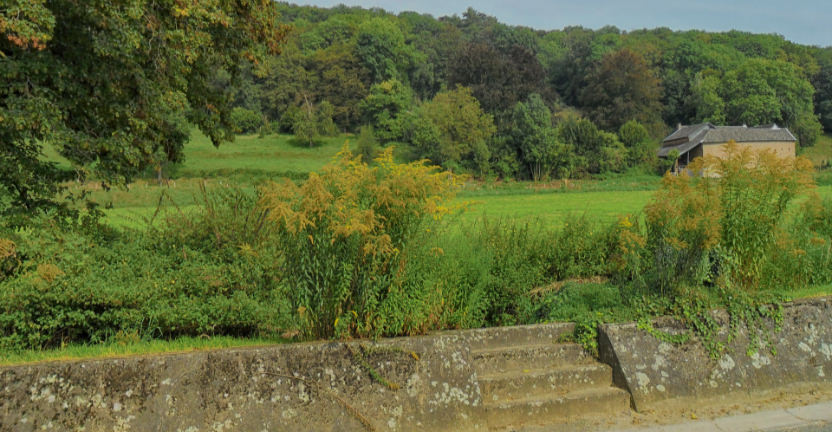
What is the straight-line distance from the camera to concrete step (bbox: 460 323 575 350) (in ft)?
18.3

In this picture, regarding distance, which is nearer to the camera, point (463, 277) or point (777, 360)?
point (777, 360)

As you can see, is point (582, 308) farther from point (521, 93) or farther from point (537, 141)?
point (521, 93)

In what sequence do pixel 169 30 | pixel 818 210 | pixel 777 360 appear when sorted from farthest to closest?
pixel 818 210
pixel 169 30
pixel 777 360

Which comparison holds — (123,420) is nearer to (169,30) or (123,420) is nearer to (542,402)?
(542,402)

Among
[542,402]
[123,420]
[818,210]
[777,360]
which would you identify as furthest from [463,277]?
[818,210]

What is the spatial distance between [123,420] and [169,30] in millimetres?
6499

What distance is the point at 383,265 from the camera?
5.26m

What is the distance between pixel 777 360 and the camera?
6074 millimetres

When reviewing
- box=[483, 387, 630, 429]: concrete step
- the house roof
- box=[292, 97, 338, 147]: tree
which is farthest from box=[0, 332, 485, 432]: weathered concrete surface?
box=[292, 97, 338, 147]: tree

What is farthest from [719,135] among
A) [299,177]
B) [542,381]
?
[542,381]

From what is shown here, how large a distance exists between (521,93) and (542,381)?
294ft

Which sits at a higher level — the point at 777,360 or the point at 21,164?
the point at 21,164

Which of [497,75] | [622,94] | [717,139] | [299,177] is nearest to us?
[299,177]

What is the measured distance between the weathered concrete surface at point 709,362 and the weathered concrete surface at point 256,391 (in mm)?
1659
